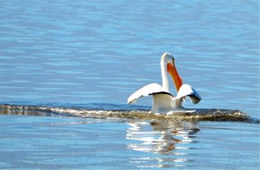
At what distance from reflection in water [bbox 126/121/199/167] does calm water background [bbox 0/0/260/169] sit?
1cm

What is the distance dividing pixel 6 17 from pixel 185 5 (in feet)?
50.4

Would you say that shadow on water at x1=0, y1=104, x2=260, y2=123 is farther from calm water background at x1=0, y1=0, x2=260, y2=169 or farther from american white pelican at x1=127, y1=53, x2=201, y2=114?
calm water background at x1=0, y1=0, x2=260, y2=169

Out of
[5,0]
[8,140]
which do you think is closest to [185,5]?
[5,0]

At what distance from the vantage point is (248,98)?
20406 mm

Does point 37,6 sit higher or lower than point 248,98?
higher

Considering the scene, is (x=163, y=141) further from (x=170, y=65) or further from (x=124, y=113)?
(x=170, y=65)

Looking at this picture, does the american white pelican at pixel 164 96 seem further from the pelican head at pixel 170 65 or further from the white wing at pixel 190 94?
the pelican head at pixel 170 65

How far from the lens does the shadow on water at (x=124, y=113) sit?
1775 centimetres

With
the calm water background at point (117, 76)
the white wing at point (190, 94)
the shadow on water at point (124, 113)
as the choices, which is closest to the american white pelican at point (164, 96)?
the white wing at point (190, 94)

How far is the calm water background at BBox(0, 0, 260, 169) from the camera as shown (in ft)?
45.1

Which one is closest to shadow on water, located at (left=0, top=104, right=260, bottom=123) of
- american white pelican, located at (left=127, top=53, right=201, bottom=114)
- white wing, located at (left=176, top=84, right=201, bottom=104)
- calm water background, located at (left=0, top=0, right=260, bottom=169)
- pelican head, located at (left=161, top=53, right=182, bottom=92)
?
american white pelican, located at (left=127, top=53, right=201, bottom=114)

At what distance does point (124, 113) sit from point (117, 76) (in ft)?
16.3

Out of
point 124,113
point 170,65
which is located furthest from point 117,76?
point 124,113

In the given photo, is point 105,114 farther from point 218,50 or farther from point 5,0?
point 5,0
